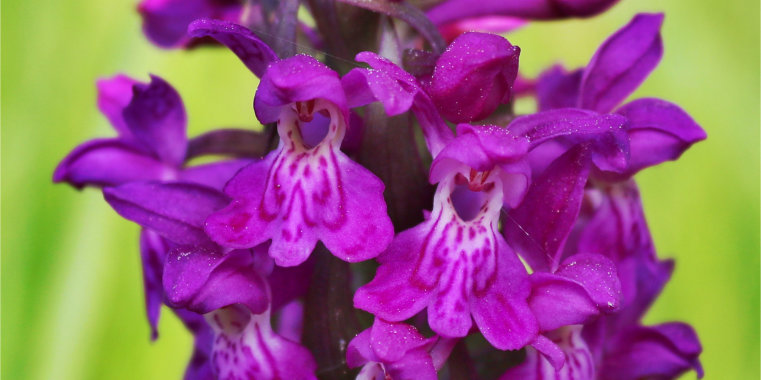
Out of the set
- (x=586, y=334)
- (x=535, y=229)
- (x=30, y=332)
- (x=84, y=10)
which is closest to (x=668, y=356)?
(x=586, y=334)

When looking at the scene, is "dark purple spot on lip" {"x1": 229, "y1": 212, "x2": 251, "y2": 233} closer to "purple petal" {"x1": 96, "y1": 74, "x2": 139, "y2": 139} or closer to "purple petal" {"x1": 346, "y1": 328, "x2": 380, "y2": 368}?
"purple petal" {"x1": 346, "y1": 328, "x2": 380, "y2": 368}

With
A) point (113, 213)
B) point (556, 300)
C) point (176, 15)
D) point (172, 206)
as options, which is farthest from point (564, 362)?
point (113, 213)

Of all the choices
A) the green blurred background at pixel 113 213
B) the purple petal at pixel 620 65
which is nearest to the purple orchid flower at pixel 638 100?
the purple petal at pixel 620 65

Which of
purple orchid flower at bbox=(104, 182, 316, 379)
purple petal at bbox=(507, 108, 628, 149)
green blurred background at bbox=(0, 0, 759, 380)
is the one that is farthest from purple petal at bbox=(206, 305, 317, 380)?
green blurred background at bbox=(0, 0, 759, 380)

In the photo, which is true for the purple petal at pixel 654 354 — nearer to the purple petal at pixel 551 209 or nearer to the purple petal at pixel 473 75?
the purple petal at pixel 551 209

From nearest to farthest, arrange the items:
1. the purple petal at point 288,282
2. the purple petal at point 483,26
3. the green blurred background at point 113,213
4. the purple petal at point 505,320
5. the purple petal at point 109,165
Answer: the purple petal at point 505,320, the purple petal at point 288,282, the purple petal at point 109,165, the purple petal at point 483,26, the green blurred background at point 113,213

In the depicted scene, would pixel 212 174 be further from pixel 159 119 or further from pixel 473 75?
pixel 473 75
